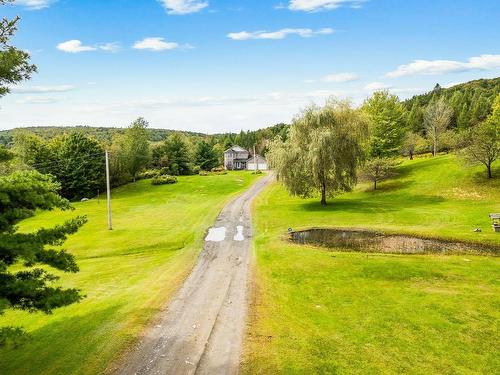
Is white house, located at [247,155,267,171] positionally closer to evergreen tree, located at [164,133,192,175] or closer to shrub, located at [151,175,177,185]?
evergreen tree, located at [164,133,192,175]

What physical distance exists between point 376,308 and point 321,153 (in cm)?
2570

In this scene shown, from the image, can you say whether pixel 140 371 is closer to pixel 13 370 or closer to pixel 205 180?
pixel 13 370

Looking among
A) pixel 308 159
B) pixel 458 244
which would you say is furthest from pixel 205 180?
pixel 458 244

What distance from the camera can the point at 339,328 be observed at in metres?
16.0

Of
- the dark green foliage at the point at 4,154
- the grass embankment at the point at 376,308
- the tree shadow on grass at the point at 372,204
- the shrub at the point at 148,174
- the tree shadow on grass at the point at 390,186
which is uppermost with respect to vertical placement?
the dark green foliage at the point at 4,154

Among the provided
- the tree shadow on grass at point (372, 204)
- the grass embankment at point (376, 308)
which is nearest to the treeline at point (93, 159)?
the tree shadow on grass at point (372, 204)

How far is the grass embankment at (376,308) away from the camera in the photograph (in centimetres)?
1362

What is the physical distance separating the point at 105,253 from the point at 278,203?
2446cm

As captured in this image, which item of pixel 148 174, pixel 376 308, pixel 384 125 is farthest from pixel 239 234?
pixel 148 174

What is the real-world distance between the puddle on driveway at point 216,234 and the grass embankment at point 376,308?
3174 millimetres

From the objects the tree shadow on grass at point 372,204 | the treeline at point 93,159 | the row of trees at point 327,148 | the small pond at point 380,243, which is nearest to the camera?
the small pond at point 380,243

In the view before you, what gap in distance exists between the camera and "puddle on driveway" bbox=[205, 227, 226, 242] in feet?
107

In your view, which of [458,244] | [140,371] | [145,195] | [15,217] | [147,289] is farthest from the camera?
[145,195]

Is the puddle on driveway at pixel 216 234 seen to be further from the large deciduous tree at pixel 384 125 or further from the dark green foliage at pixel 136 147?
the dark green foliage at pixel 136 147
